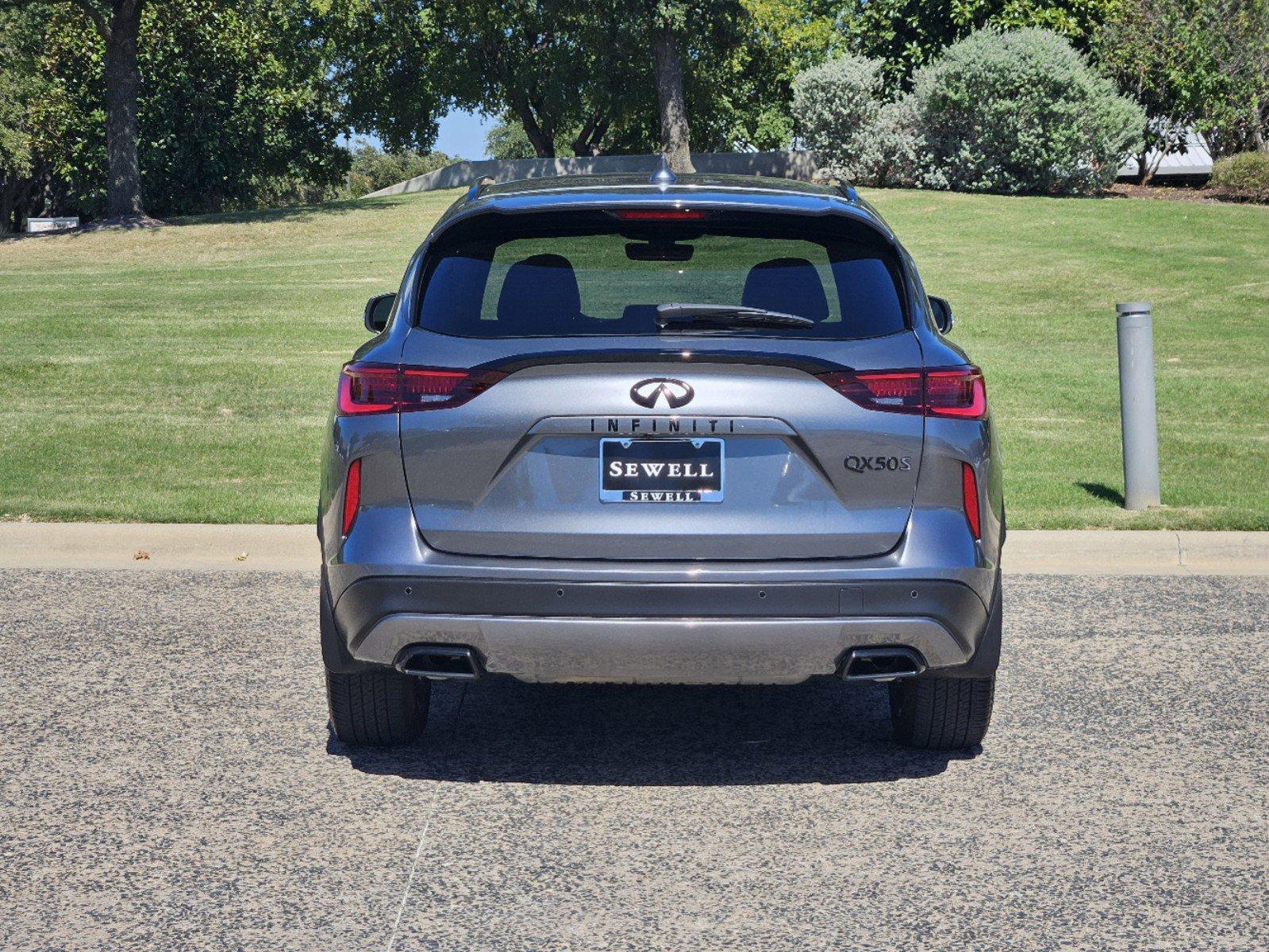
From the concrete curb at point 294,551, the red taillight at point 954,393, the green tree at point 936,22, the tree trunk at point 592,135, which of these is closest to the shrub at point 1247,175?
the green tree at point 936,22

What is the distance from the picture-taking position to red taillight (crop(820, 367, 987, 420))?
4.32 m

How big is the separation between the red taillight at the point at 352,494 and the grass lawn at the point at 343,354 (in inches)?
182

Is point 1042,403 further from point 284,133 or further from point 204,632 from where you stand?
point 284,133

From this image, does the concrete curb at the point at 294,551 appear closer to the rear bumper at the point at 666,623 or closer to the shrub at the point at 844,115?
the rear bumper at the point at 666,623

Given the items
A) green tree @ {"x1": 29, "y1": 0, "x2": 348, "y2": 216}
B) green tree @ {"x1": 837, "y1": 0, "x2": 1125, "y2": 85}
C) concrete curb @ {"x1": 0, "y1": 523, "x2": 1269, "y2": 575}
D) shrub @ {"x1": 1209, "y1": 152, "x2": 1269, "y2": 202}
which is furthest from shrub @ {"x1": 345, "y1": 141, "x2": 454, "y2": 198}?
concrete curb @ {"x1": 0, "y1": 523, "x2": 1269, "y2": 575}

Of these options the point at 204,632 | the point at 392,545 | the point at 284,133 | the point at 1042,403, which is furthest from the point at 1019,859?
the point at 284,133

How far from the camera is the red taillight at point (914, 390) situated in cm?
432

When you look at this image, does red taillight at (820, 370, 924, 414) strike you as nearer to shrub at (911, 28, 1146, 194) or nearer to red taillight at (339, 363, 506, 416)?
red taillight at (339, 363, 506, 416)

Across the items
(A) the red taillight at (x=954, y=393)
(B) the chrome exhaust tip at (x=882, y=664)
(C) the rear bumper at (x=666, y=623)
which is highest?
(A) the red taillight at (x=954, y=393)

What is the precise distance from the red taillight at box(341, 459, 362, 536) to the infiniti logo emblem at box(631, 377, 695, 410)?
84 cm

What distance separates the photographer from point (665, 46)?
3994cm

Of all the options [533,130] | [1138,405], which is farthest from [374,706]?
[533,130]

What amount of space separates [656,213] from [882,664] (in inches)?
59.7

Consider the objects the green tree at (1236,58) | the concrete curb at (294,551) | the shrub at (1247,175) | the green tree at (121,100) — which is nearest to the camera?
the concrete curb at (294,551)
